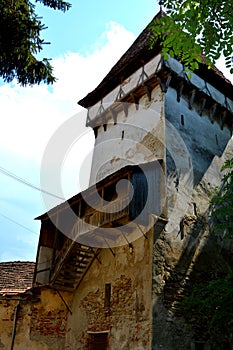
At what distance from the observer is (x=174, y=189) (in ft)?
45.1

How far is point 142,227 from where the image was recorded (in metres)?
12.8

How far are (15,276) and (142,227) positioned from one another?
8864mm

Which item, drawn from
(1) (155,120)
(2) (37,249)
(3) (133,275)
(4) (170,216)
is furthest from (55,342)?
(1) (155,120)

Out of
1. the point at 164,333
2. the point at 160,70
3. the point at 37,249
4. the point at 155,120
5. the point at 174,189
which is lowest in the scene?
the point at 164,333

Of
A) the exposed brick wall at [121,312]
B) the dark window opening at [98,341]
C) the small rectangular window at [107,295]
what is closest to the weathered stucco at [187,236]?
the exposed brick wall at [121,312]

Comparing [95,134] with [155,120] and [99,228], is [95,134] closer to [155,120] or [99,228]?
[155,120]

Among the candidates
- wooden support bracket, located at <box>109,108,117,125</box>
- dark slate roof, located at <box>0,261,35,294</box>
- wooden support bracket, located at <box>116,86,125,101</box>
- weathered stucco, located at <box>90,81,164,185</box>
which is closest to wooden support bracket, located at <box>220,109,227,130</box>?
weathered stucco, located at <box>90,81,164,185</box>

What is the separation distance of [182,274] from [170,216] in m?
2.09

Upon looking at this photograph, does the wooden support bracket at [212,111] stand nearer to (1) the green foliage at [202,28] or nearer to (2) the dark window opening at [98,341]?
(2) the dark window opening at [98,341]

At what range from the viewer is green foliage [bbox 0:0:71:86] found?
600 cm

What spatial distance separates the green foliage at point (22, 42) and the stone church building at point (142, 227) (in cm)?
630

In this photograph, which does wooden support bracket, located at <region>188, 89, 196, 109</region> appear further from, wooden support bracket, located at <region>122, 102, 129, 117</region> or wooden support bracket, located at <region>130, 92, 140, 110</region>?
wooden support bracket, located at <region>122, 102, 129, 117</region>

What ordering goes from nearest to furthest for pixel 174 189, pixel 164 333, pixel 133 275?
pixel 164 333 < pixel 133 275 < pixel 174 189

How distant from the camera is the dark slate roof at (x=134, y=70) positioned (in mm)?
16891
